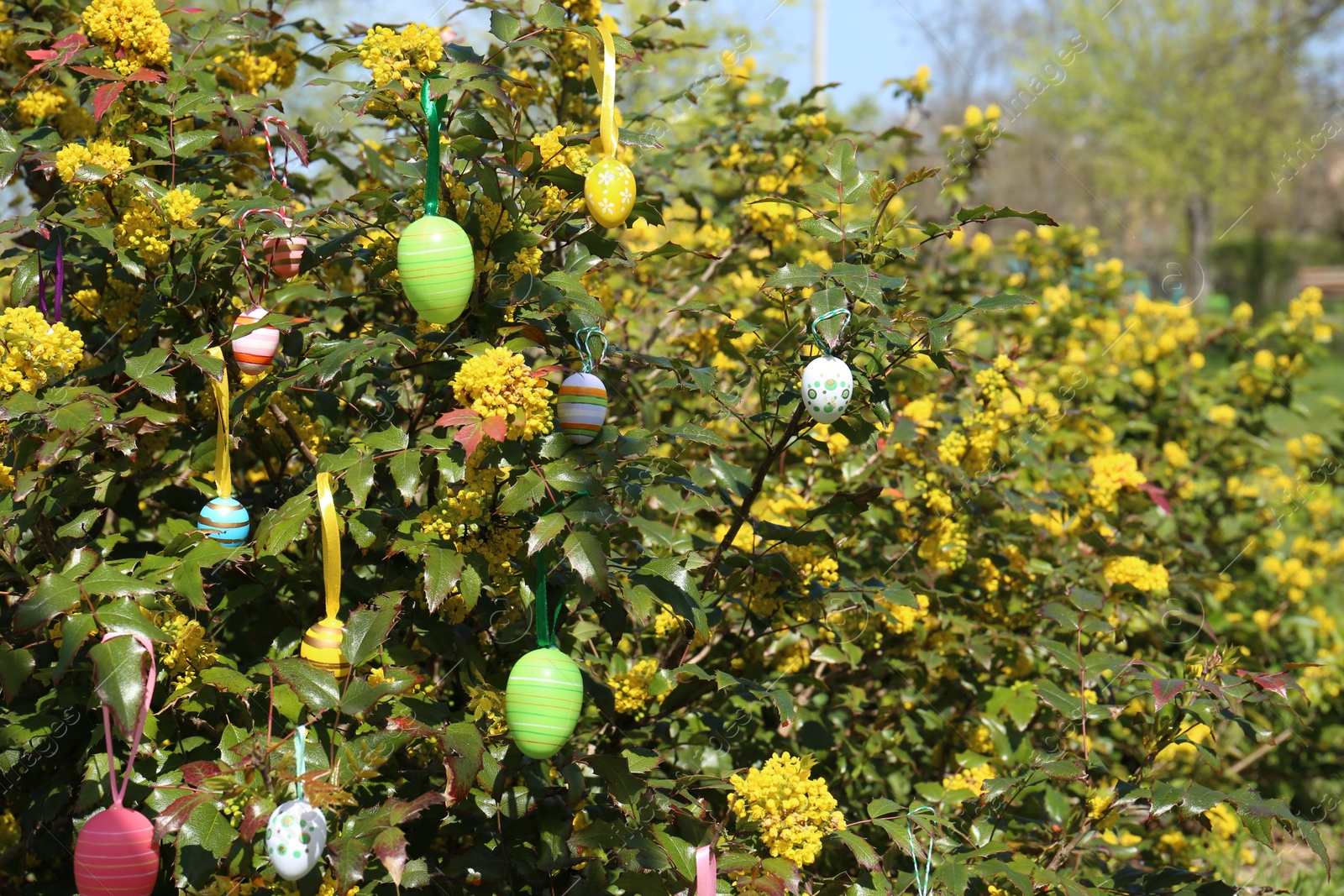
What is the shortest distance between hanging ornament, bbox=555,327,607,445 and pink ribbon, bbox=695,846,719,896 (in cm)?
67

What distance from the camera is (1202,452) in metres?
4.04

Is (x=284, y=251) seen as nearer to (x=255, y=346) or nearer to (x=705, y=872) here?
(x=255, y=346)

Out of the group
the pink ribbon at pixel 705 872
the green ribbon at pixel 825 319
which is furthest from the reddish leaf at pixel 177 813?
the green ribbon at pixel 825 319

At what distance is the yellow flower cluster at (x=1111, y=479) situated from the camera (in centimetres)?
293

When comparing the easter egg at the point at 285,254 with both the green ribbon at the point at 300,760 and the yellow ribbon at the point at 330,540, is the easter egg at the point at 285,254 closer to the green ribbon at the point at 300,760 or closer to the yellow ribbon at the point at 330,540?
the yellow ribbon at the point at 330,540

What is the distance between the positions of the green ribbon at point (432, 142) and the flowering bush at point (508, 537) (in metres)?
0.04

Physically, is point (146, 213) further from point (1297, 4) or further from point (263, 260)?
point (1297, 4)

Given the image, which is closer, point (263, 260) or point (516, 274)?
point (516, 274)

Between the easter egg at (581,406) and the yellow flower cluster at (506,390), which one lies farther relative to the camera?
the easter egg at (581,406)

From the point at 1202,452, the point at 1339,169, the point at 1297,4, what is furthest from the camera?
the point at 1339,169

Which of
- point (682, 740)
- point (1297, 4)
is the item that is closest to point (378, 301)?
point (682, 740)

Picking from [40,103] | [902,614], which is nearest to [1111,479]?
[902,614]

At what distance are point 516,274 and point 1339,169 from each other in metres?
30.5

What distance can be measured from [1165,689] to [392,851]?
133 centimetres
